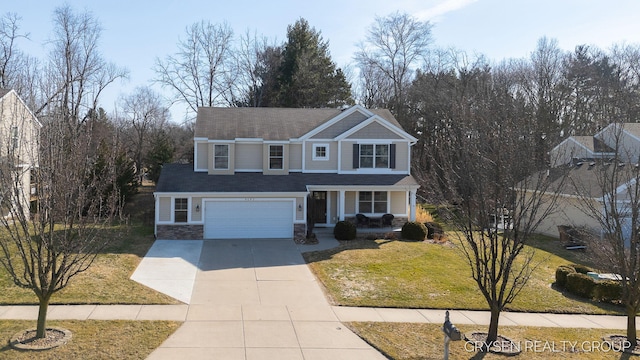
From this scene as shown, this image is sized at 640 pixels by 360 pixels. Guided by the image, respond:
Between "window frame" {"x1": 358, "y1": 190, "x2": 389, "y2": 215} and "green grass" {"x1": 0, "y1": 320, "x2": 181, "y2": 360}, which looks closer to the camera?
"green grass" {"x1": 0, "y1": 320, "x2": 181, "y2": 360}

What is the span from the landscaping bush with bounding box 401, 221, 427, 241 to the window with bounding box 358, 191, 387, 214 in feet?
7.65

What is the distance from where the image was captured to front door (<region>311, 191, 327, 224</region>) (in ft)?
81.0

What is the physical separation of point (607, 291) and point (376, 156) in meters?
13.0

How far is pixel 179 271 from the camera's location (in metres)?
15.8

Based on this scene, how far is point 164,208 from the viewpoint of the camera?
21.5 m

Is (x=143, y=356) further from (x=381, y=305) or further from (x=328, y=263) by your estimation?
(x=328, y=263)

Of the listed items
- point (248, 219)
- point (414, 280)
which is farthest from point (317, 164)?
point (414, 280)

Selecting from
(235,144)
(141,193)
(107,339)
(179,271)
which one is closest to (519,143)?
(107,339)

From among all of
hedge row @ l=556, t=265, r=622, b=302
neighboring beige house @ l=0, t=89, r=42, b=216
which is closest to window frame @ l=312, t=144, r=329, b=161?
hedge row @ l=556, t=265, r=622, b=302

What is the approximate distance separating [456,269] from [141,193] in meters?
25.1

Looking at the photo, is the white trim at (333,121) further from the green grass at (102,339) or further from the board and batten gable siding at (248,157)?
the green grass at (102,339)

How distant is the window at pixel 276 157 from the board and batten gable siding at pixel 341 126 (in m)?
1.85

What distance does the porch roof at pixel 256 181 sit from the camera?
72.6ft

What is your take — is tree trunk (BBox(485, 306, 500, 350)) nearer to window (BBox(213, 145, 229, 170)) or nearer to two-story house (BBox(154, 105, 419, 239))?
two-story house (BBox(154, 105, 419, 239))
